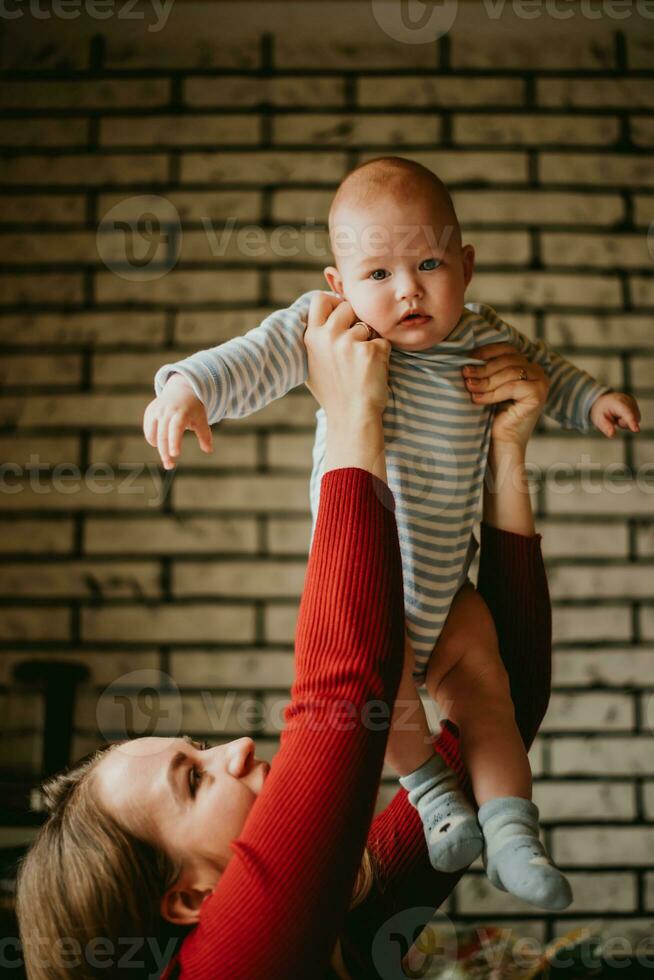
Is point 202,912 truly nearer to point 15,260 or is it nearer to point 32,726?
point 32,726

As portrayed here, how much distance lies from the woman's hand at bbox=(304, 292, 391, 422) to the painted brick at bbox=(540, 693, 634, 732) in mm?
1925

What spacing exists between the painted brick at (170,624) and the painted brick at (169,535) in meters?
0.18

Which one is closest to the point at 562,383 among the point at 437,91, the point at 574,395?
the point at 574,395

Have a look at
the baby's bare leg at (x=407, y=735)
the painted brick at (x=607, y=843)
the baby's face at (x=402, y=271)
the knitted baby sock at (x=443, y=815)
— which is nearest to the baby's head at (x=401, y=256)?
the baby's face at (x=402, y=271)

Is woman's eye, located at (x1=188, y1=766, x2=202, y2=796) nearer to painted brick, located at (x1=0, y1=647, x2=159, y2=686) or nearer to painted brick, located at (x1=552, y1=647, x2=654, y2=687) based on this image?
painted brick, located at (x1=0, y1=647, x2=159, y2=686)

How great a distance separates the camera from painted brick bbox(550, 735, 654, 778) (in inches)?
105

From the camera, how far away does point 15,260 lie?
273 cm

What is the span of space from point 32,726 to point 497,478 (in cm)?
204

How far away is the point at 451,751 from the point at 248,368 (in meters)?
0.52

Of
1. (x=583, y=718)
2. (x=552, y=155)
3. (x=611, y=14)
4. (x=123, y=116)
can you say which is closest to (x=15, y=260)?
(x=123, y=116)

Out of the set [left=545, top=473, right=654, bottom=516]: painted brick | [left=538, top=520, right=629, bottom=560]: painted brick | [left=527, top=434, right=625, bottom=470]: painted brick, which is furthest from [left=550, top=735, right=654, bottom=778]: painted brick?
[left=527, top=434, right=625, bottom=470]: painted brick

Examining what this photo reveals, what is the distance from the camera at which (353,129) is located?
2705 millimetres

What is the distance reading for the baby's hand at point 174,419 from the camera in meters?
0.88

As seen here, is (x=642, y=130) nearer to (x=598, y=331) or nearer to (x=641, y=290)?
(x=641, y=290)
